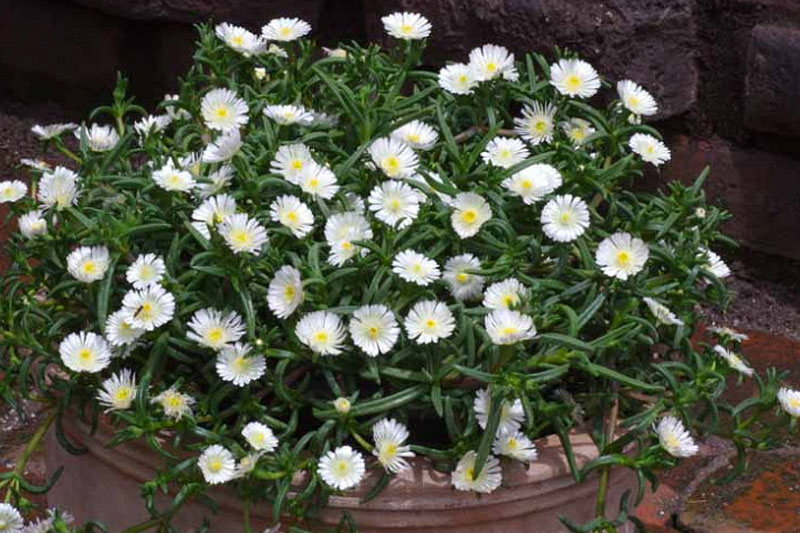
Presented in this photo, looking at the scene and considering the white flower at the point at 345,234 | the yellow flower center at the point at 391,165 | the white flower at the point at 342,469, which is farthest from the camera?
the yellow flower center at the point at 391,165

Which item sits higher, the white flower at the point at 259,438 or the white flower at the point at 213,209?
the white flower at the point at 213,209

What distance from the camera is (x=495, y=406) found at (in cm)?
141

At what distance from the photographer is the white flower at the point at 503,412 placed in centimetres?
143

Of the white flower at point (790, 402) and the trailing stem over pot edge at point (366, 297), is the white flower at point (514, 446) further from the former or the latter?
the white flower at point (790, 402)

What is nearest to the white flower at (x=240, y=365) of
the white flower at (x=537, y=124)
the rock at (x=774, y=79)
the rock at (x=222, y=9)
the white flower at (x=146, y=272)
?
the white flower at (x=146, y=272)

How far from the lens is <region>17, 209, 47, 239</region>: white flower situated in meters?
1.63

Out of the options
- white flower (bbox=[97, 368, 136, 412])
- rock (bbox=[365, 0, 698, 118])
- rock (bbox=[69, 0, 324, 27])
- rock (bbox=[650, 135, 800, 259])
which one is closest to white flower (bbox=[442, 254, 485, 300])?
white flower (bbox=[97, 368, 136, 412])

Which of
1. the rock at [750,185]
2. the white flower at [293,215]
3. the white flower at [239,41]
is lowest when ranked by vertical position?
the white flower at [293,215]

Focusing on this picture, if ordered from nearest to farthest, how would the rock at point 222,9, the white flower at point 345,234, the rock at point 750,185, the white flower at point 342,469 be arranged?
the white flower at point 342,469 < the white flower at point 345,234 < the rock at point 750,185 < the rock at point 222,9

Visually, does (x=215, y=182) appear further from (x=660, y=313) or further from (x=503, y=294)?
(x=660, y=313)

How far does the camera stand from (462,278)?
1525mm

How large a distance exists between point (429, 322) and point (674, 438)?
10.7 inches

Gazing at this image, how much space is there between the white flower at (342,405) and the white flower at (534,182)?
0.30 metres

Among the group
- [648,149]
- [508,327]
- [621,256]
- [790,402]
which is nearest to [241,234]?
[508,327]
